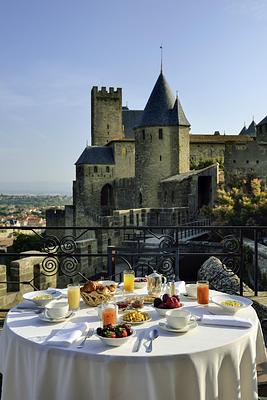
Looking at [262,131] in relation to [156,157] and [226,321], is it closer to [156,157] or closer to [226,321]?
[156,157]

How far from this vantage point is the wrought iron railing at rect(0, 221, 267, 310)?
4.53 m

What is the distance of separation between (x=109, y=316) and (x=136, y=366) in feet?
1.47

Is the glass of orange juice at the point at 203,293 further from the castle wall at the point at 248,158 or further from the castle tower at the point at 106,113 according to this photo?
the castle tower at the point at 106,113

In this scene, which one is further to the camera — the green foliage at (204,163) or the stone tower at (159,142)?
the green foliage at (204,163)

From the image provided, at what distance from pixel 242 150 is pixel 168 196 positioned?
7.20 m

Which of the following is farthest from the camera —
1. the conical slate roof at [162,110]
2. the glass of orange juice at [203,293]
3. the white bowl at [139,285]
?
the conical slate roof at [162,110]

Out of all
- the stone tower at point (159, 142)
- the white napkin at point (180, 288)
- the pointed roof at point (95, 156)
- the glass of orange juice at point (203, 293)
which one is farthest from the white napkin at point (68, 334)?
the pointed roof at point (95, 156)

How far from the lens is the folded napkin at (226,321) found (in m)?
2.35

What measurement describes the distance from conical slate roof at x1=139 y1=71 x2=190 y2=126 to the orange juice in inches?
1162

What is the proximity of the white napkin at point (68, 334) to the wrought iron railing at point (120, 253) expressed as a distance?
5.85ft

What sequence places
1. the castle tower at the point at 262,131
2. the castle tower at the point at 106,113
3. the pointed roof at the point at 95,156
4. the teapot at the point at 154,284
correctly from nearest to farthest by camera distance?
1. the teapot at the point at 154,284
2. the castle tower at the point at 262,131
3. the pointed roof at the point at 95,156
4. the castle tower at the point at 106,113

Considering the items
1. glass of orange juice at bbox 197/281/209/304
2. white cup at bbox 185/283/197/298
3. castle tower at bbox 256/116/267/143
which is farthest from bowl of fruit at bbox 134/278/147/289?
castle tower at bbox 256/116/267/143

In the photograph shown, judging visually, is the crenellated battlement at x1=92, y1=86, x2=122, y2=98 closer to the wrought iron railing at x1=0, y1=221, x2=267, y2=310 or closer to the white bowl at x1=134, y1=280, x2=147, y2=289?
the wrought iron railing at x1=0, y1=221, x2=267, y2=310

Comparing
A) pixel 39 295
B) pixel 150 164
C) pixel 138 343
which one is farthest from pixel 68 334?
pixel 150 164
